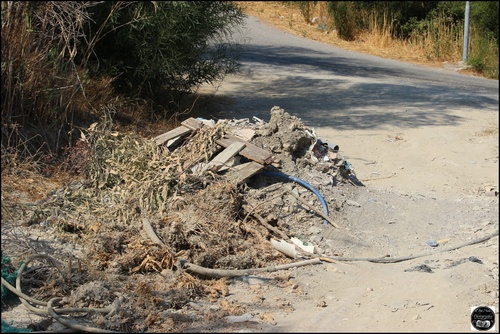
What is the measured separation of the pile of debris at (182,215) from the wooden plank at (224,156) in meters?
0.01

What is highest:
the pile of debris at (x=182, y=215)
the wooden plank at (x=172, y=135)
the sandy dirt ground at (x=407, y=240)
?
the wooden plank at (x=172, y=135)

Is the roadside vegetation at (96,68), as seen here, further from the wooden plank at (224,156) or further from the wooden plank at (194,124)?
the wooden plank at (224,156)

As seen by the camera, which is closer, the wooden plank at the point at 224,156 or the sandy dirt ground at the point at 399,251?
the sandy dirt ground at the point at 399,251

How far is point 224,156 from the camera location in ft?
23.9

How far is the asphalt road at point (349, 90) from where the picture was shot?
467 inches

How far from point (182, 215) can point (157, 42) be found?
4.38 meters

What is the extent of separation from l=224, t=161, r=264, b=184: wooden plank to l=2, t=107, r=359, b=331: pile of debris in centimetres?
1

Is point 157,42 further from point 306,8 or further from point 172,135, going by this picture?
point 306,8

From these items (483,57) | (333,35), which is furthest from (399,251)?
(333,35)

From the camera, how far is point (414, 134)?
10797mm

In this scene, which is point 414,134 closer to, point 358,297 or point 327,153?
point 327,153

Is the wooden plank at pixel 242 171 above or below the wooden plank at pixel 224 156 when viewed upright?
below

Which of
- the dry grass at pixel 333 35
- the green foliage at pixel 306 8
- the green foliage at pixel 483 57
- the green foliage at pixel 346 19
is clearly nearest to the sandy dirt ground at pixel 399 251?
the green foliage at pixel 483 57

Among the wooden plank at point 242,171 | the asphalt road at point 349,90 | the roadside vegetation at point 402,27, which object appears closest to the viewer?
the wooden plank at point 242,171
